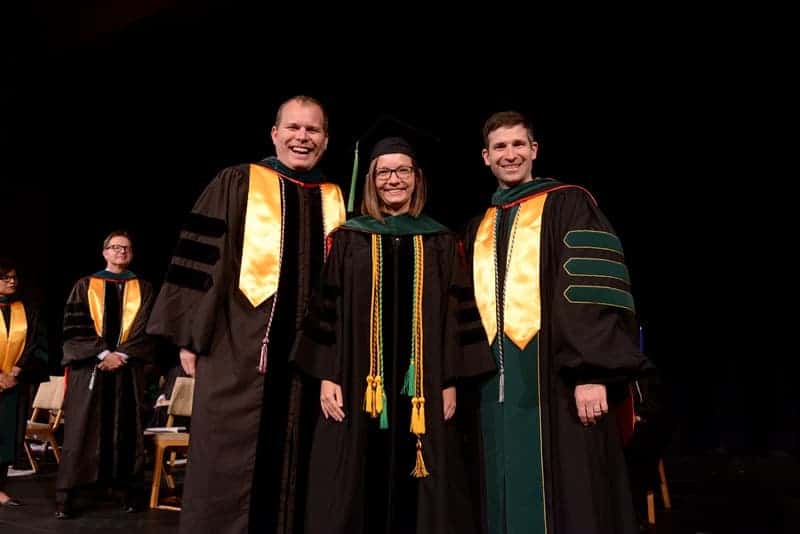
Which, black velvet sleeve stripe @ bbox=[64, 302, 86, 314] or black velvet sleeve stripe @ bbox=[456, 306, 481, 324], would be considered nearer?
black velvet sleeve stripe @ bbox=[456, 306, 481, 324]

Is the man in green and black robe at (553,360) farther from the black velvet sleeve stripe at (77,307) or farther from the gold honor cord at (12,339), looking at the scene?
the gold honor cord at (12,339)

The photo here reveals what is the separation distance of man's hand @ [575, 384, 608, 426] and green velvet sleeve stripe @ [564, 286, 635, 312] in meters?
0.33

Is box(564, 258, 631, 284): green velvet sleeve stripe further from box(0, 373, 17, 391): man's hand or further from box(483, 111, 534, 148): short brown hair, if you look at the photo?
box(0, 373, 17, 391): man's hand

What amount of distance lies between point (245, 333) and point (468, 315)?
93 centimetres

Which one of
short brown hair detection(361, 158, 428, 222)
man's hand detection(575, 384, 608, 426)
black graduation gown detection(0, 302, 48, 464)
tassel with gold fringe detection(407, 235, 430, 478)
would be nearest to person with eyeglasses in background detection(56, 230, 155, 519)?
black graduation gown detection(0, 302, 48, 464)

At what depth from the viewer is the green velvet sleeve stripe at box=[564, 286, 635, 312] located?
265cm

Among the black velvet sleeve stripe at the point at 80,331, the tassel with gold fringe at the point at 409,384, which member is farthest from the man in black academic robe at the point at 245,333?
the black velvet sleeve stripe at the point at 80,331

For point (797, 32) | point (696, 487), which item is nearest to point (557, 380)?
point (696, 487)

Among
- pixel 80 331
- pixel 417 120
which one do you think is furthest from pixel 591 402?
pixel 417 120

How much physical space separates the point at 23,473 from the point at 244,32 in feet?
17.9

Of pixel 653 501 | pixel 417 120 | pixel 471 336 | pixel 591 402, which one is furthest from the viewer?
pixel 417 120

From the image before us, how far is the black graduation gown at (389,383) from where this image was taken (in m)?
2.64

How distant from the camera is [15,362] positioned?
19.4ft

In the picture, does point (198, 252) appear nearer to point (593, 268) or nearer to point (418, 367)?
point (418, 367)
